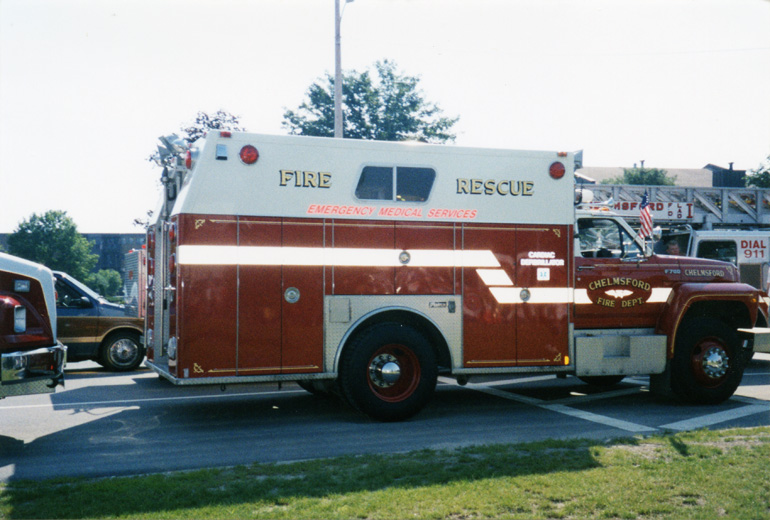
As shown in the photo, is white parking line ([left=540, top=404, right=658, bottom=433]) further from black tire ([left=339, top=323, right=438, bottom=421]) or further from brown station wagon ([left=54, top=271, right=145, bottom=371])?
brown station wagon ([left=54, top=271, right=145, bottom=371])

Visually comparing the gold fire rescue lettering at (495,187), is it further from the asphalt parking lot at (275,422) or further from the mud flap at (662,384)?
the mud flap at (662,384)

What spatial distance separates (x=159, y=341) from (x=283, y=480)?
11.9 feet

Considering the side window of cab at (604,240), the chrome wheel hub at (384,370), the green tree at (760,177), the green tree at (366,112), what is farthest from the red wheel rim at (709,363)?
the green tree at (760,177)

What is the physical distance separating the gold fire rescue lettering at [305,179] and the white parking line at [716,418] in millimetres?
4540

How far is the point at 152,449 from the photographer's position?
23.0 feet

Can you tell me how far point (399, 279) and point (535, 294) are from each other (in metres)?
1.72

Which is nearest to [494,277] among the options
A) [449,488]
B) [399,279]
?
[399,279]

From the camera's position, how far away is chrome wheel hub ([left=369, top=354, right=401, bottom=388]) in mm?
8156

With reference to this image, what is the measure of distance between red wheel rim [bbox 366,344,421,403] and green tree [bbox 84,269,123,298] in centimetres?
8534

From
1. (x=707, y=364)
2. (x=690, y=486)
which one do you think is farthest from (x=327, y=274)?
(x=707, y=364)

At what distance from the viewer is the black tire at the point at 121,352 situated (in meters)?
13.1

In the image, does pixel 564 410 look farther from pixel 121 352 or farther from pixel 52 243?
pixel 52 243

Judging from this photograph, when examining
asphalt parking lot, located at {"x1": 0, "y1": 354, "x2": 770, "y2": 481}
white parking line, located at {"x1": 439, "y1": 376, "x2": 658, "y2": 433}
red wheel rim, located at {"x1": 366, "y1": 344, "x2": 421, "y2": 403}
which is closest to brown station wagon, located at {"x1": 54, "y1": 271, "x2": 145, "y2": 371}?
asphalt parking lot, located at {"x1": 0, "y1": 354, "x2": 770, "y2": 481}

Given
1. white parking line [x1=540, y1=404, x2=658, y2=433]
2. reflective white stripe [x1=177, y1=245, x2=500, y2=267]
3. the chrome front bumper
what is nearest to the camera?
the chrome front bumper
